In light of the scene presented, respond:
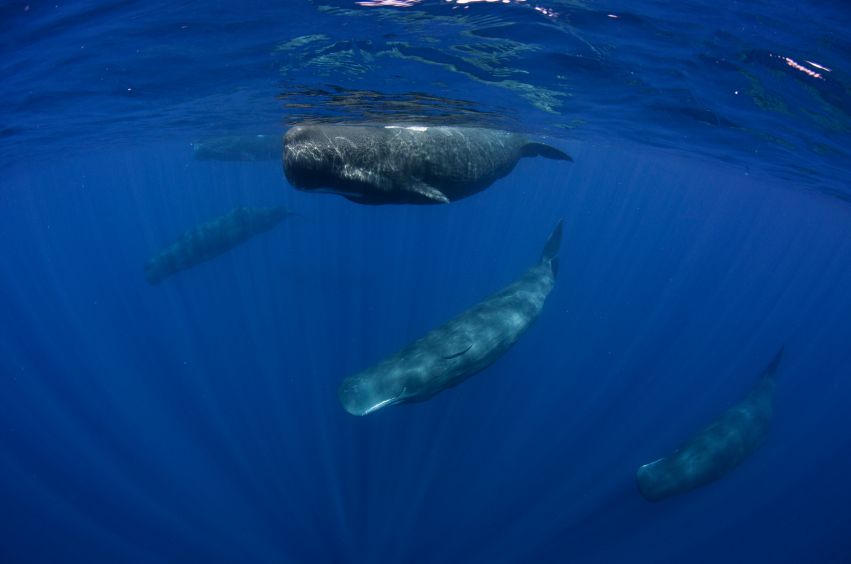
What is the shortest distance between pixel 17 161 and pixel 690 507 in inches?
1569

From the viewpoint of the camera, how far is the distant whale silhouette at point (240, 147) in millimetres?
23938

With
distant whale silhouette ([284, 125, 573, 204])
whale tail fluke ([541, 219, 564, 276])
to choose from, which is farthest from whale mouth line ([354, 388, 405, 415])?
whale tail fluke ([541, 219, 564, 276])

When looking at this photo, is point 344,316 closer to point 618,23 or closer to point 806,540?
point 618,23

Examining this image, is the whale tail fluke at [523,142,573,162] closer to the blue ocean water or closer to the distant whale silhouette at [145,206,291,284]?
the blue ocean water

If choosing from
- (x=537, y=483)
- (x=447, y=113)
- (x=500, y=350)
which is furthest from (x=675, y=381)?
(x=447, y=113)

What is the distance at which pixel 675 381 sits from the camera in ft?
62.2

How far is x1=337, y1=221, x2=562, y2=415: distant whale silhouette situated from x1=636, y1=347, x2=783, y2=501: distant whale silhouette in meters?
4.47

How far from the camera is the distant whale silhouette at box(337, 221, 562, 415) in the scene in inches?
323

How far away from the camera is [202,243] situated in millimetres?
18547

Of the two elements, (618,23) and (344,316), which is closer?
(618,23)

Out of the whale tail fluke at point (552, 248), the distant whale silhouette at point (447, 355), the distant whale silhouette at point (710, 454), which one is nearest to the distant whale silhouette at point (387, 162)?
the distant whale silhouette at point (447, 355)

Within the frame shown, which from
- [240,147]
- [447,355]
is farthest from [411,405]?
[240,147]

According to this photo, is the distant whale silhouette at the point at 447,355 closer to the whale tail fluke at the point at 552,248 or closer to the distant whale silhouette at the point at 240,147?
the whale tail fluke at the point at 552,248

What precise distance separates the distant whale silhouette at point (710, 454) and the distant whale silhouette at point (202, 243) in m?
18.0
